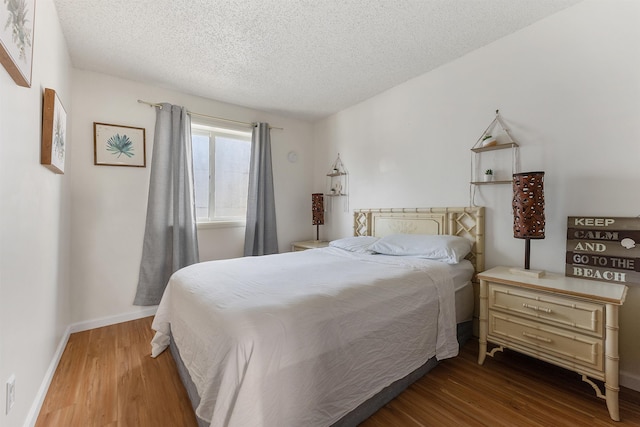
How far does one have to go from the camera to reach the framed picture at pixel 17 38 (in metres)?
0.97

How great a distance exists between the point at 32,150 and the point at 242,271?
4.47 ft

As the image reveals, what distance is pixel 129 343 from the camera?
95.0 inches

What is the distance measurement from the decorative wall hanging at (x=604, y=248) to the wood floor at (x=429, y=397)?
73cm

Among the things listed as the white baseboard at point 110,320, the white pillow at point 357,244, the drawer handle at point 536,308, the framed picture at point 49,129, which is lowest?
the white baseboard at point 110,320

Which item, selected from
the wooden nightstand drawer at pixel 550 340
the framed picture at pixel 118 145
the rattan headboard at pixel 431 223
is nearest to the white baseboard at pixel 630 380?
the wooden nightstand drawer at pixel 550 340

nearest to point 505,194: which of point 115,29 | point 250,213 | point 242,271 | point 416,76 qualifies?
point 416,76

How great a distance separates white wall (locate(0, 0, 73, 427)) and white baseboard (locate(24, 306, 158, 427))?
0.21 ft

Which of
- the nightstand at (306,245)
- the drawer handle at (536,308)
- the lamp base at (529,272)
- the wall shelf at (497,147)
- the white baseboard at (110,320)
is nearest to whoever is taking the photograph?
the drawer handle at (536,308)

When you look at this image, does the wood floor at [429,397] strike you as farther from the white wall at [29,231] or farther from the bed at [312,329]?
the white wall at [29,231]

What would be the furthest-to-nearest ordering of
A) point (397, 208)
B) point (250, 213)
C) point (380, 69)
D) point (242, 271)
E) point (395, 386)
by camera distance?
point (250, 213), point (397, 208), point (380, 69), point (242, 271), point (395, 386)

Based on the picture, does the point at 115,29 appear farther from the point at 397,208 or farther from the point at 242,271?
the point at 397,208

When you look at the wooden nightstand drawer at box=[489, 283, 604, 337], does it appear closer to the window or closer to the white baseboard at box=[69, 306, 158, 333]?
the window

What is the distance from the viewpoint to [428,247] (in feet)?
7.79

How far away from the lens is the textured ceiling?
6.38ft
